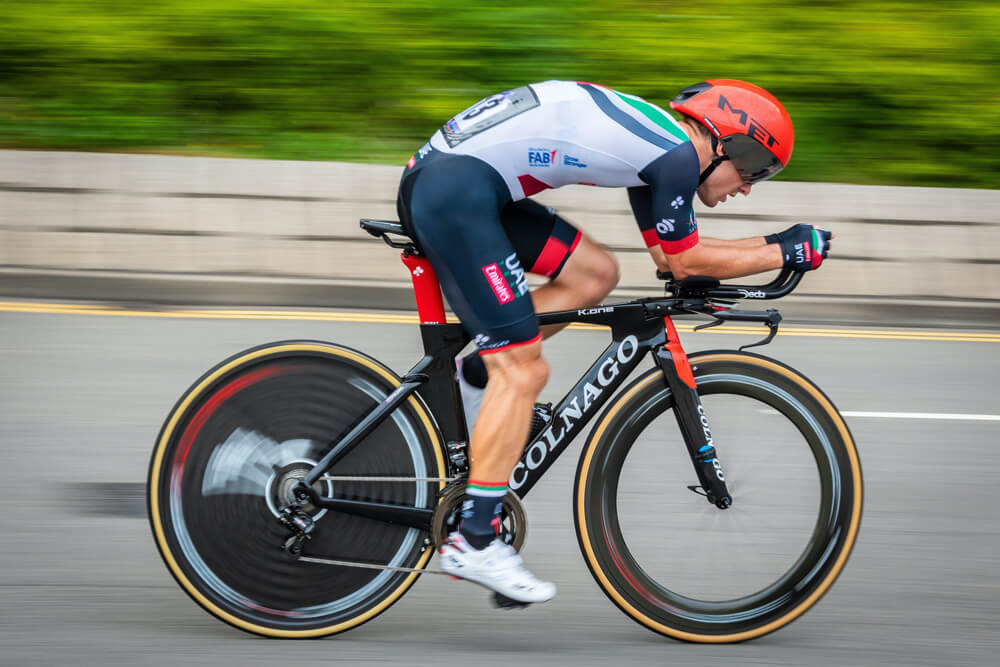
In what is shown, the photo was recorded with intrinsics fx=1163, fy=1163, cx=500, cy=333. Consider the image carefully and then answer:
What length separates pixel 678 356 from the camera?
3.50 metres

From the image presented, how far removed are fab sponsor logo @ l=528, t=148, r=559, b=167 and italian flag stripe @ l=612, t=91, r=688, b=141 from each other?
10.5 inches

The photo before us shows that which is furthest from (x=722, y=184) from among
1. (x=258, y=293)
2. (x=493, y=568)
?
(x=258, y=293)

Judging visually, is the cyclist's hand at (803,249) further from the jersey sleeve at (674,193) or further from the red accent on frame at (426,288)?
the red accent on frame at (426,288)

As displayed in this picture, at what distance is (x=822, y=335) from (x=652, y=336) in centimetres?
389

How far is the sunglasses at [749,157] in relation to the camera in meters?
3.29

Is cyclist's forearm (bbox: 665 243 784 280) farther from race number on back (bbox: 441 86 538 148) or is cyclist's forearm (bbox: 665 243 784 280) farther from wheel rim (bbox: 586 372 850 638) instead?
race number on back (bbox: 441 86 538 148)

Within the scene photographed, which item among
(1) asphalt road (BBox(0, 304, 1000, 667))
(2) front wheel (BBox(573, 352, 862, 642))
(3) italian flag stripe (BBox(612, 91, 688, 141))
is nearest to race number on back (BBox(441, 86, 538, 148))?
(3) italian flag stripe (BBox(612, 91, 688, 141))

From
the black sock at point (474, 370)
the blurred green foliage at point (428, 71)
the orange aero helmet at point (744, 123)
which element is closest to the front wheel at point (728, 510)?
the black sock at point (474, 370)

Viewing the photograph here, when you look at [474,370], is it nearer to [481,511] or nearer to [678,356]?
[481,511]

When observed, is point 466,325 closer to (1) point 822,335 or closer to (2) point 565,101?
(2) point 565,101

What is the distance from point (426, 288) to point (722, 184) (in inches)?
36.4

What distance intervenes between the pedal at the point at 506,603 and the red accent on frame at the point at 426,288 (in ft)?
2.79

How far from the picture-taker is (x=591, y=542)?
11.7ft

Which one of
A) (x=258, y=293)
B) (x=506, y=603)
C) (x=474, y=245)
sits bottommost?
(x=506, y=603)
